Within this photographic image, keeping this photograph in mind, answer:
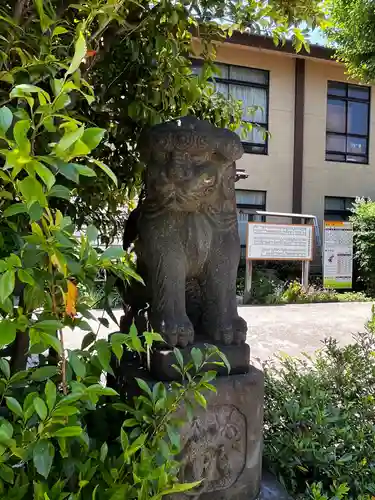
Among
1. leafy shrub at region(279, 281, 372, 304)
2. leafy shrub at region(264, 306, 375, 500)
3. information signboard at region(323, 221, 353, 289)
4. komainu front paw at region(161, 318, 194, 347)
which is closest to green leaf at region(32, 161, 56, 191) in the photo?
komainu front paw at region(161, 318, 194, 347)

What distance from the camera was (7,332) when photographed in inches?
30.2

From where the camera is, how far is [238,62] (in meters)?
9.64

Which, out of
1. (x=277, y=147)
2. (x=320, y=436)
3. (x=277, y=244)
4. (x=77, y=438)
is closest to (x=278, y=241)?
(x=277, y=244)

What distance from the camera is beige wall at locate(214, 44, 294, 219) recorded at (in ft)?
32.3

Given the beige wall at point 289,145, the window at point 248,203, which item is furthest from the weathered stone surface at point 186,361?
the beige wall at point 289,145

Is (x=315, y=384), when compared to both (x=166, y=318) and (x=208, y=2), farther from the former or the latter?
(x=208, y=2)

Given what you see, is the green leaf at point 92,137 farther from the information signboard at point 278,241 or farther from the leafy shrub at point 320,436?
the information signboard at point 278,241

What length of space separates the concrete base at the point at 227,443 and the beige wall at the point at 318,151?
9074mm

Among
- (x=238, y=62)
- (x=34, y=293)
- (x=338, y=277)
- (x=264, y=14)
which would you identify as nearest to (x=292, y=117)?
(x=238, y=62)

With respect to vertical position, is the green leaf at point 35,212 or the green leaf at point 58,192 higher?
the green leaf at point 58,192

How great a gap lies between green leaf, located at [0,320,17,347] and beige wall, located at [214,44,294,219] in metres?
9.21

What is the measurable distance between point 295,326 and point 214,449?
A: 4292 mm

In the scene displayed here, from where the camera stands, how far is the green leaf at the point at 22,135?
0.68 metres

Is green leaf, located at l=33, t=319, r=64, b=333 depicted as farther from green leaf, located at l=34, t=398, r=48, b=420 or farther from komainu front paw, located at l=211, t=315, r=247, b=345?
komainu front paw, located at l=211, t=315, r=247, b=345
